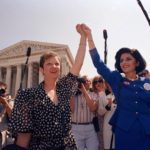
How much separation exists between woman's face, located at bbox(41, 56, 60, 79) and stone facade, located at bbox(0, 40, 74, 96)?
49.6m

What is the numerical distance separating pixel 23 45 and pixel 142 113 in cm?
5322

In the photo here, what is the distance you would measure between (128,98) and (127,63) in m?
0.45

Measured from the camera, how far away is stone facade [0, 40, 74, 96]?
53500mm

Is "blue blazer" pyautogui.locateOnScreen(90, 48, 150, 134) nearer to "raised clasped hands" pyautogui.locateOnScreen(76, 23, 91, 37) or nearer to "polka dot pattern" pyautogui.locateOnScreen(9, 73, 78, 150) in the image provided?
"raised clasped hands" pyautogui.locateOnScreen(76, 23, 91, 37)

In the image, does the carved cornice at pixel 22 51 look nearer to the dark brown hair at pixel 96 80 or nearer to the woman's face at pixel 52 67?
the dark brown hair at pixel 96 80

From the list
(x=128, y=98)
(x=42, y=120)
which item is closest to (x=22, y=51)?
(x=128, y=98)

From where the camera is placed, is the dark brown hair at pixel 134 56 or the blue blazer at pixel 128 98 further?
the dark brown hair at pixel 134 56

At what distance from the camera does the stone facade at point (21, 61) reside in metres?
53.5

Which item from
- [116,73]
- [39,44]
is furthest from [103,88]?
[39,44]

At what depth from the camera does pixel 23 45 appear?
55.8 metres

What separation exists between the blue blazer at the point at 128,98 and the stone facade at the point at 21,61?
4902 centimetres

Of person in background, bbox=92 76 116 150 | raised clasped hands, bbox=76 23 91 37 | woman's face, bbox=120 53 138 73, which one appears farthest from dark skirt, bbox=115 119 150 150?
person in background, bbox=92 76 116 150

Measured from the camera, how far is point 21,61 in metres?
54.3

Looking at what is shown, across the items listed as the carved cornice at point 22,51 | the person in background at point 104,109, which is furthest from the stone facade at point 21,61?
the person in background at point 104,109
